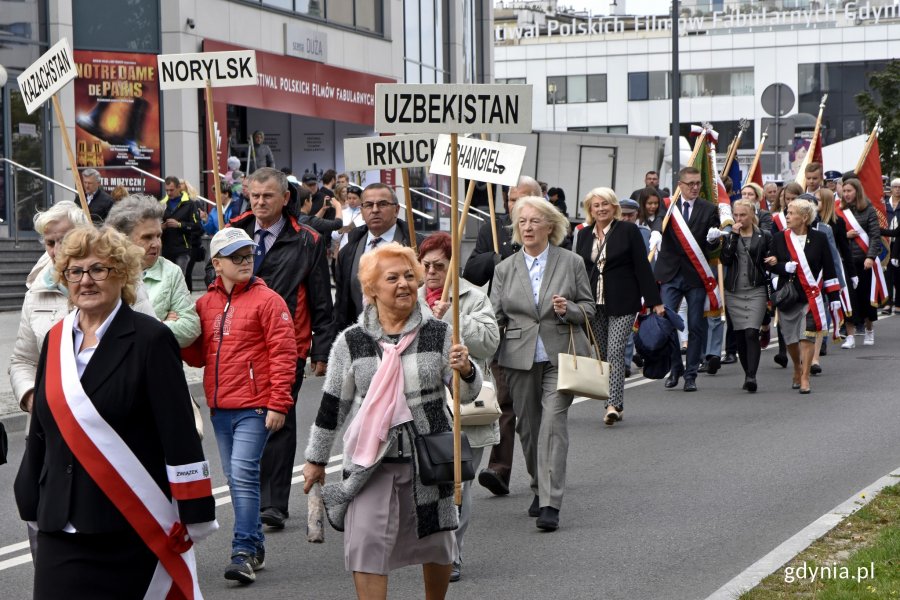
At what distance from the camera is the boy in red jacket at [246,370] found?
714cm

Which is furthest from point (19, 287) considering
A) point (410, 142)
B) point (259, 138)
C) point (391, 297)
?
point (391, 297)

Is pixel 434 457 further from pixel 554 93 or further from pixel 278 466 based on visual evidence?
pixel 554 93

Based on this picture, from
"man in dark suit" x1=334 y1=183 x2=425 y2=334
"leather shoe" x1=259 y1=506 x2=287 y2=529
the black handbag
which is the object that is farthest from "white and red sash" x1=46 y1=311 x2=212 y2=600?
"man in dark suit" x1=334 y1=183 x2=425 y2=334

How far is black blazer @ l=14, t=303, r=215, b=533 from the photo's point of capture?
175 inches

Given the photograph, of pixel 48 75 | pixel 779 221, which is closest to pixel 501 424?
pixel 48 75

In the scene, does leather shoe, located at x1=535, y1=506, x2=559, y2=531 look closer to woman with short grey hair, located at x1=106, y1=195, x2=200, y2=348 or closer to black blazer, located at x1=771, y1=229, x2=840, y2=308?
woman with short grey hair, located at x1=106, y1=195, x2=200, y2=348

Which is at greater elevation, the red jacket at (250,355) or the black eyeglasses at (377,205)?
the black eyeglasses at (377,205)

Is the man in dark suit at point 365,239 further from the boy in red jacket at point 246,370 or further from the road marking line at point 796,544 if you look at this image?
the road marking line at point 796,544

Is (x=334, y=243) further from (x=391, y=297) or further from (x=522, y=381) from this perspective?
(x=391, y=297)

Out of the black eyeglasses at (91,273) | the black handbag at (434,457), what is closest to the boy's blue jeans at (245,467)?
the black handbag at (434,457)

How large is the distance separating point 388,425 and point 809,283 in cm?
954

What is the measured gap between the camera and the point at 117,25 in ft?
92.0

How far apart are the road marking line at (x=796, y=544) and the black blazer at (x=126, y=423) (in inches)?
105

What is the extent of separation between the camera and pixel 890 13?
3226 inches
